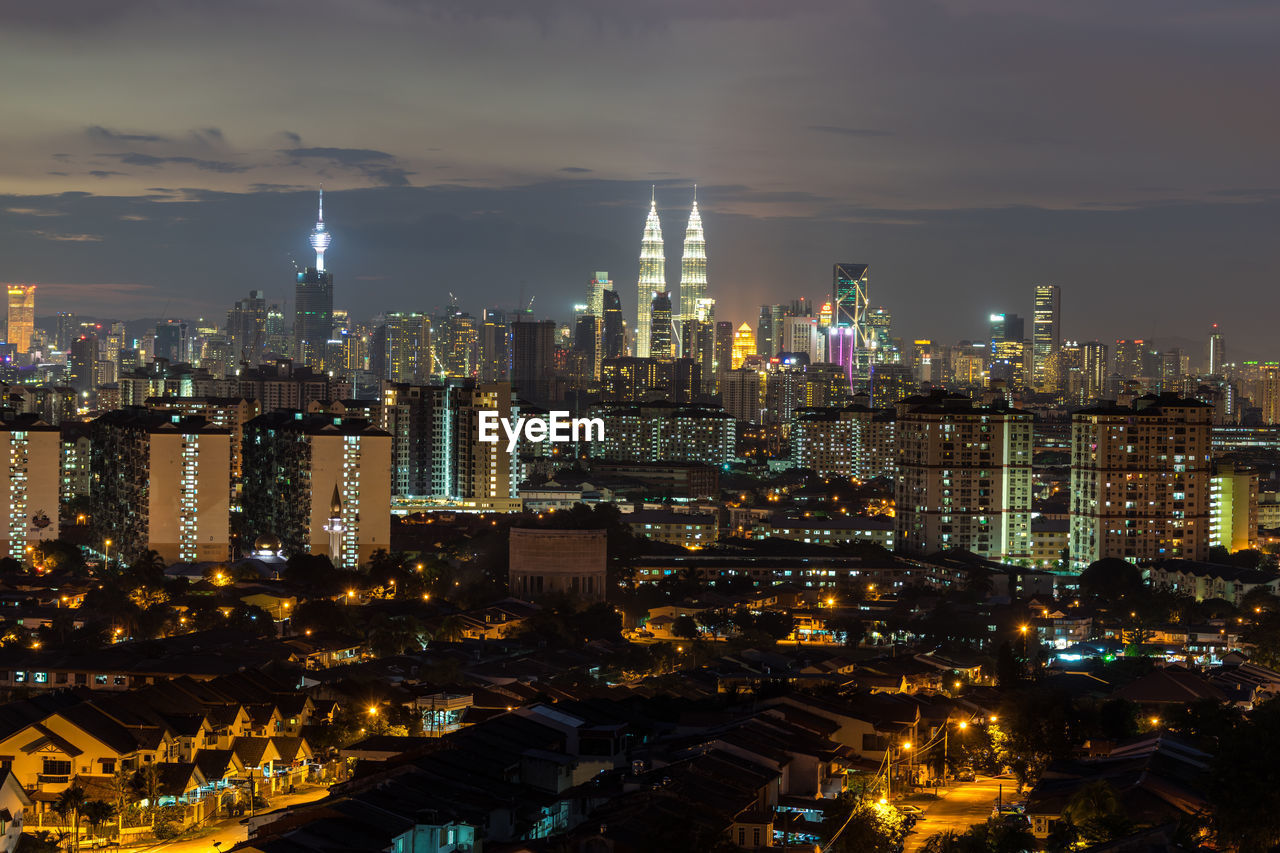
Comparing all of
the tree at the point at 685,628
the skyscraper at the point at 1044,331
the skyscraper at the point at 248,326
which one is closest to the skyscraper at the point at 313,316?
the skyscraper at the point at 248,326

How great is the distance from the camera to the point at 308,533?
35.8m

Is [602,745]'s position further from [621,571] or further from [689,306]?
[689,306]

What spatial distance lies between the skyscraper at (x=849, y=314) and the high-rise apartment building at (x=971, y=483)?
59579mm

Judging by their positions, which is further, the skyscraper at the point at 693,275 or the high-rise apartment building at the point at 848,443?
the skyscraper at the point at 693,275

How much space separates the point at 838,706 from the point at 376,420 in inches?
1316

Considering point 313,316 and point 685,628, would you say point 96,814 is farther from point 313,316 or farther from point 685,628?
point 313,316

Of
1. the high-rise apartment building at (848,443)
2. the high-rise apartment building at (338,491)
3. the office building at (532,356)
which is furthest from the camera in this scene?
the office building at (532,356)

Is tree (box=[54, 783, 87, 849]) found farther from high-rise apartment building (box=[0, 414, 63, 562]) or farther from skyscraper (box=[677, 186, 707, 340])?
skyscraper (box=[677, 186, 707, 340])

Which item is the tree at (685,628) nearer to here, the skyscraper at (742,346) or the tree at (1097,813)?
the tree at (1097,813)

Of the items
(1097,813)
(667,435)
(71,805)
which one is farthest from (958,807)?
(667,435)

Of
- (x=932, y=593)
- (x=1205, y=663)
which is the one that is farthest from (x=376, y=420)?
(x=1205, y=663)

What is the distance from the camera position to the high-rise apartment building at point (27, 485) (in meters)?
36.5

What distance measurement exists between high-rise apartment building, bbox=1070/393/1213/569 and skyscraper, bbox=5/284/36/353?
76.4 m

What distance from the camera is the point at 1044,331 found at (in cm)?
10506
